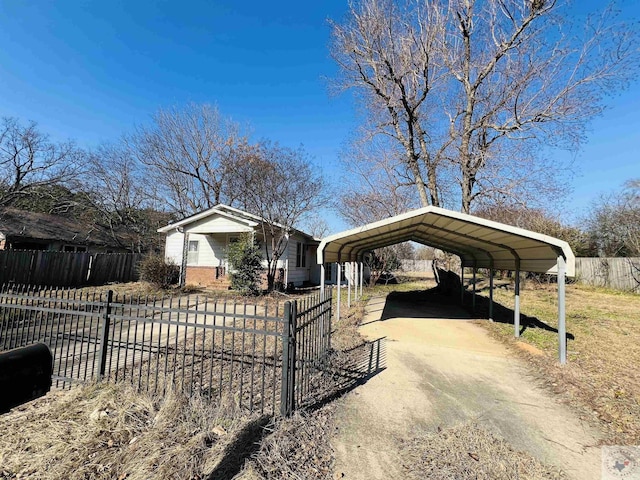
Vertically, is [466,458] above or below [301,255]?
below

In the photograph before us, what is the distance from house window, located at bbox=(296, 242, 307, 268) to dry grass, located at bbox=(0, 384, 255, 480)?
13.8 m

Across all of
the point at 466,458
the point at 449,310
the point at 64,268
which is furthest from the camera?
the point at 64,268

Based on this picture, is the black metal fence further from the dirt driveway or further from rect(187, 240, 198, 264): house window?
rect(187, 240, 198, 264): house window

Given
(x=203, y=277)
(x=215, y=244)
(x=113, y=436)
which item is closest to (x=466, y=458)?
(x=113, y=436)

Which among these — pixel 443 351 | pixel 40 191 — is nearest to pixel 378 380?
pixel 443 351

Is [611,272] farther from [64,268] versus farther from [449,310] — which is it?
[64,268]

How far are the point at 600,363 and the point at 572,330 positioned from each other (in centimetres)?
309

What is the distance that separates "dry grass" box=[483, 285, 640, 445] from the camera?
149 inches

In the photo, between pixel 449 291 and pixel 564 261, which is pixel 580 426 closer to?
pixel 564 261

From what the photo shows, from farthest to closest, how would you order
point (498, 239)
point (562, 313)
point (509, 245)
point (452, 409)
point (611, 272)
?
1. point (611, 272)
2. point (509, 245)
3. point (498, 239)
4. point (562, 313)
5. point (452, 409)

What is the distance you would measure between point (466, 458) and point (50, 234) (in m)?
23.5

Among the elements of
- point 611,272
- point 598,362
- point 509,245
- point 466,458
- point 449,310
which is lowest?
point 466,458

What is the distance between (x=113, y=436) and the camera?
3016 millimetres

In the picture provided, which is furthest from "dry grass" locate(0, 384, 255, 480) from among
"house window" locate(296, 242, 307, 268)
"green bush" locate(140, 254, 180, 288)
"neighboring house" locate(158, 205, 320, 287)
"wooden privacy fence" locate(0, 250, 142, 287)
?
"house window" locate(296, 242, 307, 268)
